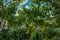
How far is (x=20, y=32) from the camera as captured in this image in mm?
9219

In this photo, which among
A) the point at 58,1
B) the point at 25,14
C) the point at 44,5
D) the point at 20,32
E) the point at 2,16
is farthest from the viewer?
the point at 20,32

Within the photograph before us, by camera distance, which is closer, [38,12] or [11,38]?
[38,12]

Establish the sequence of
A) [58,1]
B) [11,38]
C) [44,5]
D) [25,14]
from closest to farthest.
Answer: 1. [58,1]
2. [44,5]
3. [25,14]
4. [11,38]

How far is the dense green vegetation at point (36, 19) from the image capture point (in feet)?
22.0

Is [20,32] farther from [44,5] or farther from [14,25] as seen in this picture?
A: [44,5]

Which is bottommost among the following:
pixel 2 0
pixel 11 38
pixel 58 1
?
pixel 11 38

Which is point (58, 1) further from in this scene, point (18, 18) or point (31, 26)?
point (18, 18)

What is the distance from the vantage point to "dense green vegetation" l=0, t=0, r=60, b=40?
Answer: 6719mm

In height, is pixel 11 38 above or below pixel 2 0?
below

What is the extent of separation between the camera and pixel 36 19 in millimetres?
7293

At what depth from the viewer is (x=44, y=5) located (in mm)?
6980

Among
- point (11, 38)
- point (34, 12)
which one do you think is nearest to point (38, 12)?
point (34, 12)

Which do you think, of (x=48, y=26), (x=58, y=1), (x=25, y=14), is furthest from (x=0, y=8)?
(x=58, y=1)

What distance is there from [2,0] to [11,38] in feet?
6.49
